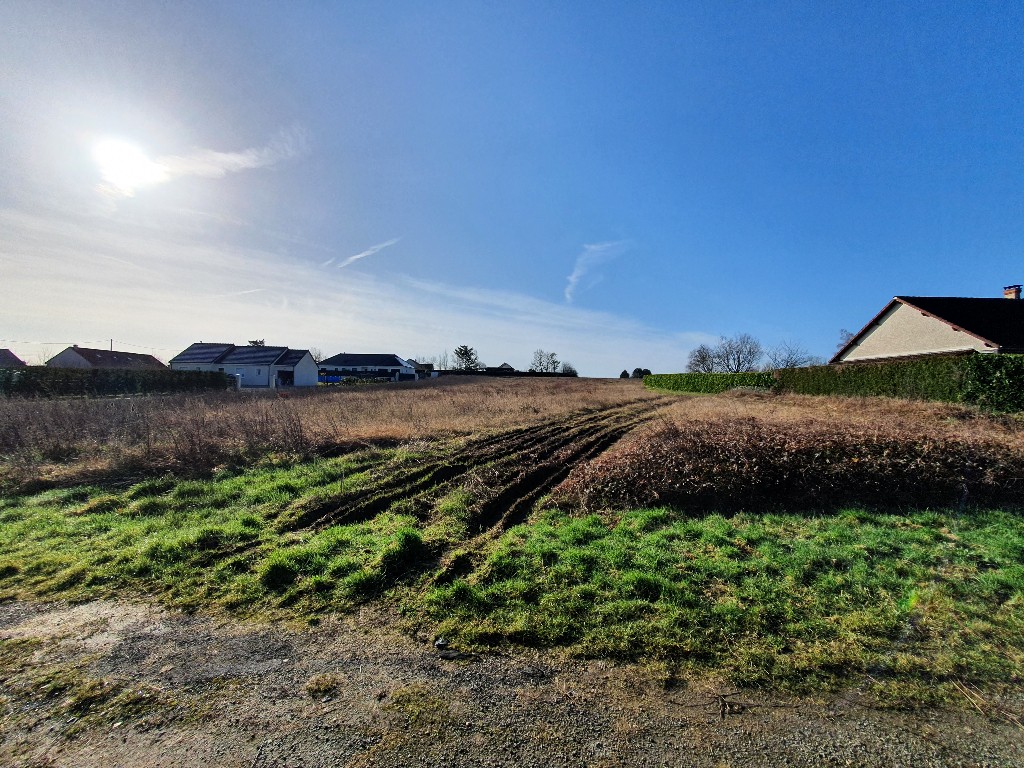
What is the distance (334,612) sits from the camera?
4.17m

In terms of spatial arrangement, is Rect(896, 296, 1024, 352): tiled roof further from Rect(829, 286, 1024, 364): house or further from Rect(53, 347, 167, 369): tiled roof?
Rect(53, 347, 167, 369): tiled roof

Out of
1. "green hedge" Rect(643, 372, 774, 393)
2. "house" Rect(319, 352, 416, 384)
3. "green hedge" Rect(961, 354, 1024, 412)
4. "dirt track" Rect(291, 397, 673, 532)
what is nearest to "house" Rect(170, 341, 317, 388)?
"house" Rect(319, 352, 416, 384)

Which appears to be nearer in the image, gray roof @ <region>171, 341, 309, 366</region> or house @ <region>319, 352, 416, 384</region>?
gray roof @ <region>171, 341, 309, 366</region>

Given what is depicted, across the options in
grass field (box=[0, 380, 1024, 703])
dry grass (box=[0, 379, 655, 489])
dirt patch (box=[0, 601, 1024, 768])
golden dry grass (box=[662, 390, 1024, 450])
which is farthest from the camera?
dry grass (box=[0, 379, 655, 489])

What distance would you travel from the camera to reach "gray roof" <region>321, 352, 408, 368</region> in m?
73.9

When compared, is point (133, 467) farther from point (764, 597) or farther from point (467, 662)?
point (764, 597)

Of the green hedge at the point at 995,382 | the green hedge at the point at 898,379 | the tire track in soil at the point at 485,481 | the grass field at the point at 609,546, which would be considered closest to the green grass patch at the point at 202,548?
the grass field at the point at 609,546

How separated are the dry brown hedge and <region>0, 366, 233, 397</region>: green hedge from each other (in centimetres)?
2830

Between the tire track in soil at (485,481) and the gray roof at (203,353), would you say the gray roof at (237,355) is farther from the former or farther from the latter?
the tire track in soil at (485,481)

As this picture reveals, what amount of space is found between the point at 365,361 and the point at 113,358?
31.9 meters

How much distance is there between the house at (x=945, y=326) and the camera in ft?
69.9

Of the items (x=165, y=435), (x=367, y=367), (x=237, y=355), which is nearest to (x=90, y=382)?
(x=165, y=435)

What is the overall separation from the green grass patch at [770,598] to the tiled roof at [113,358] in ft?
188

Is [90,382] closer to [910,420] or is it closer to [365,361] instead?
[910,420]
